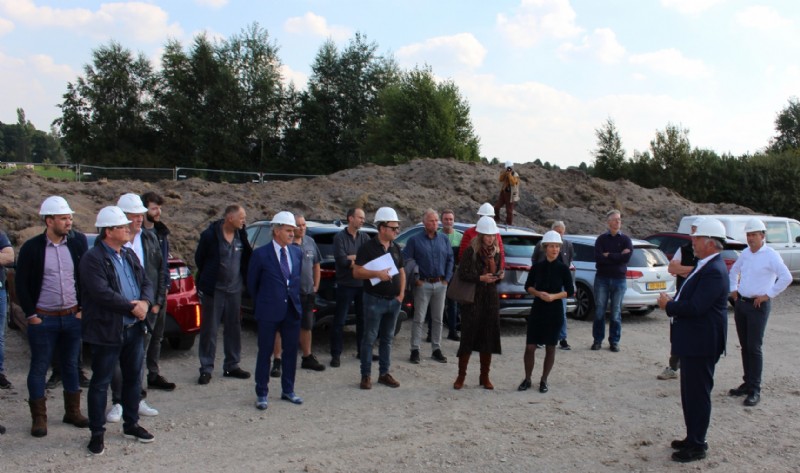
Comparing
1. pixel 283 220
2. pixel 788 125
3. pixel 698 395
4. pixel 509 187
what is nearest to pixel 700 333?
pixel 698 395

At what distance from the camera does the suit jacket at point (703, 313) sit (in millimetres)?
5379

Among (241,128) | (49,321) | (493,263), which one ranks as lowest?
(49,321)

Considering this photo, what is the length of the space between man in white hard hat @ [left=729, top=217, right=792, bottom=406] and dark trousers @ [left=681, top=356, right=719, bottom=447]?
207 cm

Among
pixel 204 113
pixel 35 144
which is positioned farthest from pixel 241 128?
pixel 35 144

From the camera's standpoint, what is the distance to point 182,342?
874 centimetres

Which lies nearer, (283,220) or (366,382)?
(283,220)

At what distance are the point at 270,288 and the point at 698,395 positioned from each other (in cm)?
405

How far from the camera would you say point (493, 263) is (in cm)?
754

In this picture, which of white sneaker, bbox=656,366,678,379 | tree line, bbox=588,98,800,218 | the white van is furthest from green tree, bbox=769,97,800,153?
white sneaker, bbox=656,366,678,379

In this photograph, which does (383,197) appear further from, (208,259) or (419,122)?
(419,122)

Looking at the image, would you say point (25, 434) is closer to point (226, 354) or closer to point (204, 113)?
point (226, 354)

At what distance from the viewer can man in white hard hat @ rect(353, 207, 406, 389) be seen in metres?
7.38

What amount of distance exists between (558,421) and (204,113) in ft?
145

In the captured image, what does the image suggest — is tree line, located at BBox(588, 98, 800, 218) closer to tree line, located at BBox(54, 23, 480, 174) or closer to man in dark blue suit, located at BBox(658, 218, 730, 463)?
tree line, located at BBox(54, 23, 480, 174)
